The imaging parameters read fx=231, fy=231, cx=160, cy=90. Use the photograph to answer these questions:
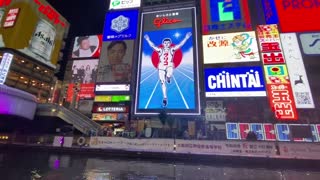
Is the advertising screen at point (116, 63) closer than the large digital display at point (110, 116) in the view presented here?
Yes

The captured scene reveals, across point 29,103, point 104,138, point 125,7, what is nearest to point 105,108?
point 29,103

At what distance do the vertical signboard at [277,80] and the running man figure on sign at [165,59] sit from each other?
11.3m

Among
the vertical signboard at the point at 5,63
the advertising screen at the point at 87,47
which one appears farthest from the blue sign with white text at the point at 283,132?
the vertical signboard at the point at 5,63

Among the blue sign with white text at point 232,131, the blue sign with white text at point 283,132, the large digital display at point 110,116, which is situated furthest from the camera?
the large digital display at point 110,116

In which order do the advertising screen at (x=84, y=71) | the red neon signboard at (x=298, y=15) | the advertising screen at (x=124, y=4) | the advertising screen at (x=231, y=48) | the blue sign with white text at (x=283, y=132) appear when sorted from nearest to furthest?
1. the blue sign with white text at (x=283, y=132)
2. the red neon signboard at (x=298, y=15)
3. the advertising screen at (x=231, y=48)
4. the advertising screen at (x=124, y=4)
5. the advertising screen at (x=84, y=71)

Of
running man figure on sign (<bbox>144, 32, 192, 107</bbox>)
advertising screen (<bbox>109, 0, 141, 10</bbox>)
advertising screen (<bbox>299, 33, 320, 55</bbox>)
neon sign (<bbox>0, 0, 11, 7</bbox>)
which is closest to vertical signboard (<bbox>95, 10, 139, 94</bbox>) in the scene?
advertising screen (<bbox>109, 0, 141, 10</bbox>)

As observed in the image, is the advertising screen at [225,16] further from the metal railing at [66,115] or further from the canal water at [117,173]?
the canal water at [117,173]

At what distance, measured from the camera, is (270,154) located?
1656 centimetres

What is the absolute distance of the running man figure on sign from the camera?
33169mm

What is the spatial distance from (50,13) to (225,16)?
141 feet

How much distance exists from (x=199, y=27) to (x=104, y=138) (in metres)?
27.1

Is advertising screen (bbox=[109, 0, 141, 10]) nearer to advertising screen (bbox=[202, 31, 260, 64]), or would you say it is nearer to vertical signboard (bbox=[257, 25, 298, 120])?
advertising screen (bbox=[202, 31, 260, 64])

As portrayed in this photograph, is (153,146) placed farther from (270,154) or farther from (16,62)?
(16,62)

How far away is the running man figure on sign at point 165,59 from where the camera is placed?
33169 mm
